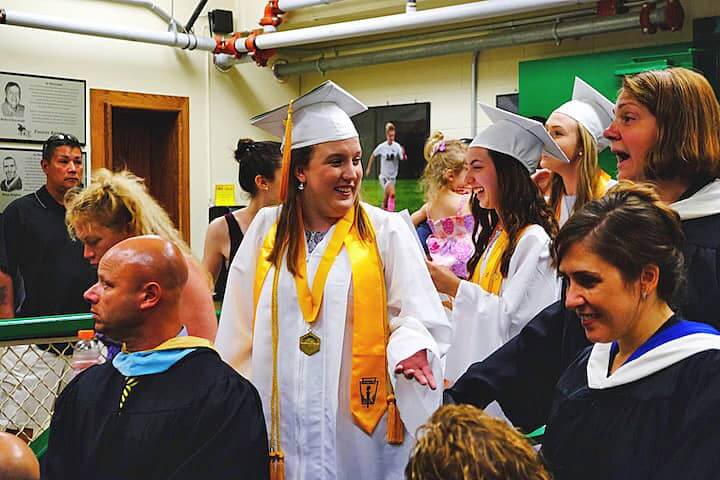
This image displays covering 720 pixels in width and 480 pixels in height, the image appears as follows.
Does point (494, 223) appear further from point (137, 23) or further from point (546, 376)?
point (137, 23)

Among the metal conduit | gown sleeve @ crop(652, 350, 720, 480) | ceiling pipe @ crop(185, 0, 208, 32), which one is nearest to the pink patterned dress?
the metal conduit

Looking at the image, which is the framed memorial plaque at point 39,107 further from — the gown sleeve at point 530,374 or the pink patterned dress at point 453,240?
Result: the gown sleeve at point 530,374

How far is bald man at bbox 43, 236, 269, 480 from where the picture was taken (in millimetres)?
2471

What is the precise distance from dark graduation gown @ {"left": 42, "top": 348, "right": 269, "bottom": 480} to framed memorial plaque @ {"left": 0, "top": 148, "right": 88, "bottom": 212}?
646 centimetres

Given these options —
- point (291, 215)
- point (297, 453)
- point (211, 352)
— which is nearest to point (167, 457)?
point (211, 352)

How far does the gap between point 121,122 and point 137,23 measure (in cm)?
104

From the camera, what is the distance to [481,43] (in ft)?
28.6

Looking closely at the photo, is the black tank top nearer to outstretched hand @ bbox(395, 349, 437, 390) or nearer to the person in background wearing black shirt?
the person in background wearing black shirt

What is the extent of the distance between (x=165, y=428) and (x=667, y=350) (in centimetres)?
126

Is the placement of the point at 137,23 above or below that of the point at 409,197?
above

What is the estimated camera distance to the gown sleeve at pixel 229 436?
246 cm

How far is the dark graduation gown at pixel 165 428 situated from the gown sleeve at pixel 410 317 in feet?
1.41

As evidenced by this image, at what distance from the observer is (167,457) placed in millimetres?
2463

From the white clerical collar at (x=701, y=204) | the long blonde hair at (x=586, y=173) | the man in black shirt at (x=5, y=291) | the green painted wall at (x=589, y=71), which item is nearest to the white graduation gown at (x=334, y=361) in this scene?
the white clerical collar at (x=701, y=204)
